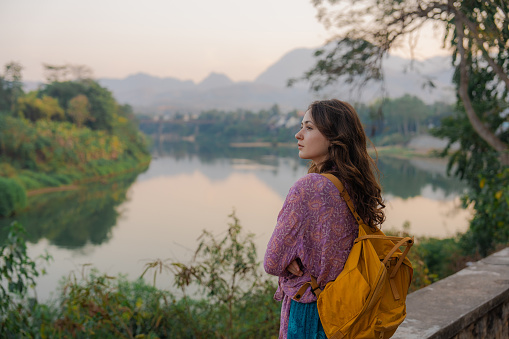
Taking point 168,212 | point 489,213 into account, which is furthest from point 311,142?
point 168,212

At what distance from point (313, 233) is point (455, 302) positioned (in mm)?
898

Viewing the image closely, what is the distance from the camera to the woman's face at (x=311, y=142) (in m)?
0.96

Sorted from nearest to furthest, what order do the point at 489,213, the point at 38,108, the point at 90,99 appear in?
the point at 489,213 < the point at 38,108 < the point at 90,99

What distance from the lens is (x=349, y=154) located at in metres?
0.95

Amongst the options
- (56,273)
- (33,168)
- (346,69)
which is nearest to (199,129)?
(33,168)

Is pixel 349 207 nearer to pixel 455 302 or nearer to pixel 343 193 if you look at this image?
pixel 343 193

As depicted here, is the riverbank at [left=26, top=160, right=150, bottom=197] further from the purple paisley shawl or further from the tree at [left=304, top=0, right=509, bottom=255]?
the purple paisley shawl

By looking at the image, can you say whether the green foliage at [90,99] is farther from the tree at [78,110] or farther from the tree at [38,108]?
the tree at [38,108]

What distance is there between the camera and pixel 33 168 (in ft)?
62.7

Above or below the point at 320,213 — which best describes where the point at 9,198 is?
below

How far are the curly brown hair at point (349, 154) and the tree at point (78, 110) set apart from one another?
85.2 ft

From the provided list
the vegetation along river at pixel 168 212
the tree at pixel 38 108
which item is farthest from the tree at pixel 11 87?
the vegetation along river at pixel 168 212

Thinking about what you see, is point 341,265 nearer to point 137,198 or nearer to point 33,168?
point 137,198

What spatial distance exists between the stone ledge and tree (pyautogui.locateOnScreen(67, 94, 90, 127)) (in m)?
25.5
